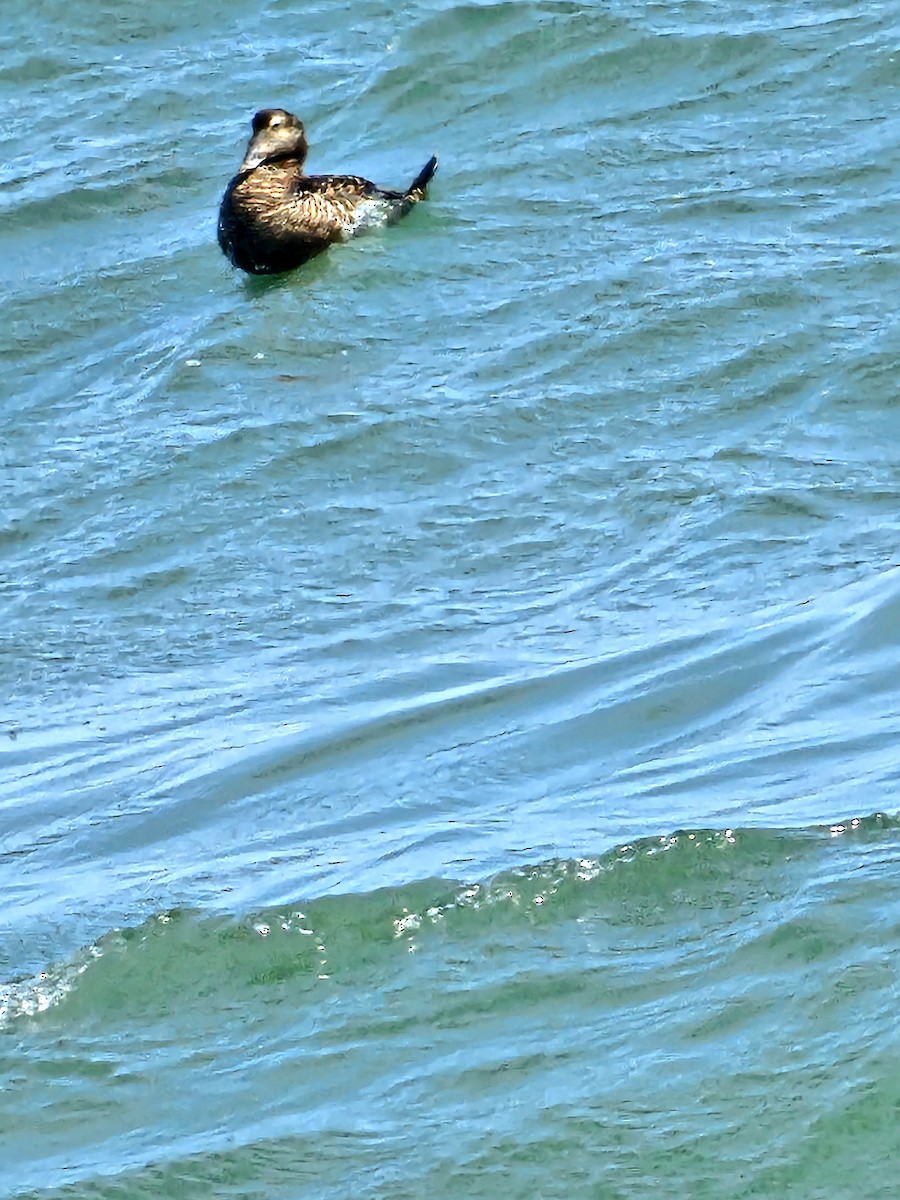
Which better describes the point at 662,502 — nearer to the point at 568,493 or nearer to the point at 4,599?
the point at 568,493

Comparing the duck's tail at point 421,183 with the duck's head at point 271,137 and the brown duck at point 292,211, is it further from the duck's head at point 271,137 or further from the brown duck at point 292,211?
the duck's head at point 271,137

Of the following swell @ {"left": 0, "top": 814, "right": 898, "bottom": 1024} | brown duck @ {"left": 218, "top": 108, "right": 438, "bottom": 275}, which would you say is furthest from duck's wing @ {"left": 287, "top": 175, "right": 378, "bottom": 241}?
Answer: swell @ {"left": 0, "top": 814, "right": 898, "bottom": 1024}

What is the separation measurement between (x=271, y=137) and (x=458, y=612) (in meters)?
4.10

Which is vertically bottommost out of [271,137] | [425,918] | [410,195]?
[425,918]

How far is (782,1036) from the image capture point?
396cm

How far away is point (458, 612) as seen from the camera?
658 centimetres

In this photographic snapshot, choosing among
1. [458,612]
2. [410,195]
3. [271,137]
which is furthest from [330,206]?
[458,612]

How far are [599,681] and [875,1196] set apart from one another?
2.35 metres

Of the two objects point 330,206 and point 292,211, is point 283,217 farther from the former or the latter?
point 330,206

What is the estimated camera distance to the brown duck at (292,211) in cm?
961

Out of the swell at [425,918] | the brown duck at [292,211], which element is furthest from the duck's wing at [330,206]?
the swell at [425,918]

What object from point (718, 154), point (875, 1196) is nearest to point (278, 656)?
point (875, 1196)

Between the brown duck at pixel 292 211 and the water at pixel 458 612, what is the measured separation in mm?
110

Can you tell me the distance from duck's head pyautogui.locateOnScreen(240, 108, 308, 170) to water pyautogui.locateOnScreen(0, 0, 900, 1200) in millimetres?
440
